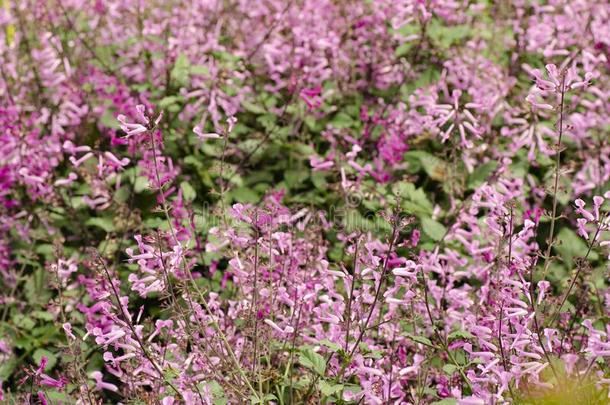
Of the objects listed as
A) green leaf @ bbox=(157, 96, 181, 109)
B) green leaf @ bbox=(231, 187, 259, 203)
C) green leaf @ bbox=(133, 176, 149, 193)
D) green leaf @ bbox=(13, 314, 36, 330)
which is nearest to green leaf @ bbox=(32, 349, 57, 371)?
green leaf @ bbox=(13, 314, 36, 330)

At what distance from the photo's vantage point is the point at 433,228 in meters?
4.32

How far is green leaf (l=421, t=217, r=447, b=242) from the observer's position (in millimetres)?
4258

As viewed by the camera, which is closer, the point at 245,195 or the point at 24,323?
the point at 24,323

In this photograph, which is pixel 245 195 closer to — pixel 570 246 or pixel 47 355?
pixel 47 355

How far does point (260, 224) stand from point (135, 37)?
137 inches

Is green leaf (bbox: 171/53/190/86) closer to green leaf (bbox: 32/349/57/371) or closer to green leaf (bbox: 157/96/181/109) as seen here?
green leaf (bbox: 157/96/181/109)

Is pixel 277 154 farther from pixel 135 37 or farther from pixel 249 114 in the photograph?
pixel 135 37

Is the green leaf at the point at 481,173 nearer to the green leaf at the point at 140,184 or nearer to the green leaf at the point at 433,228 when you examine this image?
the green leaf at the point at 433,228

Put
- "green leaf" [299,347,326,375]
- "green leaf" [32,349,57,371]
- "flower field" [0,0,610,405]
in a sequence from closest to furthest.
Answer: "green leaf" [299,347,326,375], "flower field" [0,0,610,405], "green leaf" [32,349,57,371]

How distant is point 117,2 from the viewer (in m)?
6.70

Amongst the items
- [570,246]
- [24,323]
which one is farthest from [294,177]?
[24,323]

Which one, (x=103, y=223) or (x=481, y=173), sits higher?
(x=481, y=173)

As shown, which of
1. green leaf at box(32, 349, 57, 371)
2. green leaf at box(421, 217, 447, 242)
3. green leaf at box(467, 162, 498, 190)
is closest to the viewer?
green leaf at box(32, 349, 57, 371)

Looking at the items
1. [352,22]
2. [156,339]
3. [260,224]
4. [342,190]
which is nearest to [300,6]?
[352,22]
